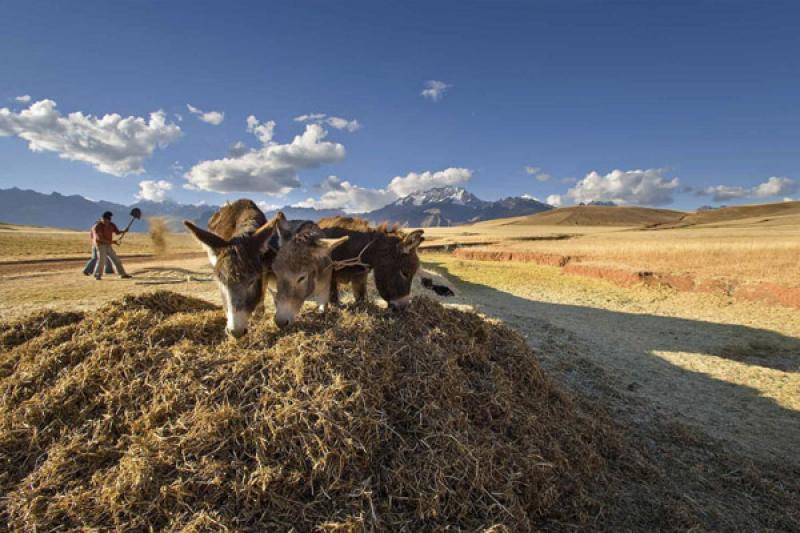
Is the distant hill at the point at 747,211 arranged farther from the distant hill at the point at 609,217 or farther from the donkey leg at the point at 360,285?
the donkey leg at the point at 360,285

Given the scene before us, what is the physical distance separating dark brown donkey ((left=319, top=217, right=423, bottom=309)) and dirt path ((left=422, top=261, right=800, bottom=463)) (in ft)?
15.3

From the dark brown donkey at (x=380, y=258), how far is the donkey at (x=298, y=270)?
0.72 m

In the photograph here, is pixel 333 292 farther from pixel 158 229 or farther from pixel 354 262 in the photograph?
pixel 158 229

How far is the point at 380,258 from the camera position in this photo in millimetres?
7375

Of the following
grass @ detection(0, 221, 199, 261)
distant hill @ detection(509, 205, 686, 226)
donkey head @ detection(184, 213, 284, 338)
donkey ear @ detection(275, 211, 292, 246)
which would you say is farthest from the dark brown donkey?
distant hill @ detection(509, 205, 686, 226)

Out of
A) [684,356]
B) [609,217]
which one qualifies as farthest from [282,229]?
[609,217]

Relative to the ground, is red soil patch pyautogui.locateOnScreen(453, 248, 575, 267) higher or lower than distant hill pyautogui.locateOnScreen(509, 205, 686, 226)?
lower

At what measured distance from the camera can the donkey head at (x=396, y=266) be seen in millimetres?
6953

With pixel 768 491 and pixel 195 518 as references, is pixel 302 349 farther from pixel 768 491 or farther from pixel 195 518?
pixel 768 491

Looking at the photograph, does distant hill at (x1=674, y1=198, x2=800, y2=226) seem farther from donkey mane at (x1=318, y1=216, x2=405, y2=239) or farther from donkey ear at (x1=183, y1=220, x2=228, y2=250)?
donkey ear at (x1=183, y1=220, x2=228, y2=250)

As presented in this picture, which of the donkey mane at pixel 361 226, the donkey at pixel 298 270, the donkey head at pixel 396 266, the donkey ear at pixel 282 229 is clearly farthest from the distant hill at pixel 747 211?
the donkey ear at pixel 282 229

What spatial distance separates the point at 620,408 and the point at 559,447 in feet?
12.5

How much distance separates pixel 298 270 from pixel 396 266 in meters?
2.04

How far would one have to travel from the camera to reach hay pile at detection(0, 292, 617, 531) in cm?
308
